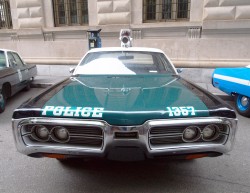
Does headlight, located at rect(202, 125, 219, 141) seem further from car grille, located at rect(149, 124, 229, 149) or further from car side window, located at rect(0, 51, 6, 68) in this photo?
car side window, located at rect(0, 51, 6, 68)

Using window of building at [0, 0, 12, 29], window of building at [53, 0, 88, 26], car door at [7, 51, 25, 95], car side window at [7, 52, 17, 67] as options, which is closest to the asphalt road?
car door at [7, 51, 25, 95]

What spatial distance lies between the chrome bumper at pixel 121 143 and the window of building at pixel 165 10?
7.95 m

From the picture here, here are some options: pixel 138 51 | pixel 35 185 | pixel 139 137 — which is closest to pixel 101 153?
pixel 139 137

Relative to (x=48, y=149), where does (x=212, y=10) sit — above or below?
above

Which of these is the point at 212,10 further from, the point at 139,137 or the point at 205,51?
the point at 139,137

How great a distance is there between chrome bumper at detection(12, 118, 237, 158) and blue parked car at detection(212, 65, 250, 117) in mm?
3008

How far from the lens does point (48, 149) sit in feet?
6.88

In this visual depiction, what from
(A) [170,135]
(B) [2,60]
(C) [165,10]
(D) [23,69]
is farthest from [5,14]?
(A) [170,135]

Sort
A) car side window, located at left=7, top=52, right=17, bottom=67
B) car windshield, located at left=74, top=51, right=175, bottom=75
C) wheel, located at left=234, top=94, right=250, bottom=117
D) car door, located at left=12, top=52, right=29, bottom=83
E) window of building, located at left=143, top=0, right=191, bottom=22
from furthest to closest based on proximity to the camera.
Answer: window of building, located at left=143, top=0, right=191, bottom=22
car door, located at left=12, top=52, right=29, bottom=83
car side window, located at left=7, top=52, right=17, bottom=67
wheel, located at left=234, top=94, right=250, bottom=117
car windshield, located at left=74, top=51, right=175, bottom=75

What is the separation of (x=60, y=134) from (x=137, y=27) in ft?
25.5

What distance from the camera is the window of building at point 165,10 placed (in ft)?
29.5

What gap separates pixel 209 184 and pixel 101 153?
1404 mm

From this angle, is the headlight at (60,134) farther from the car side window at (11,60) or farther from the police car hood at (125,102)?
the car side window at (11,60)

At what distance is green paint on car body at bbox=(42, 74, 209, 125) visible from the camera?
1986mm
